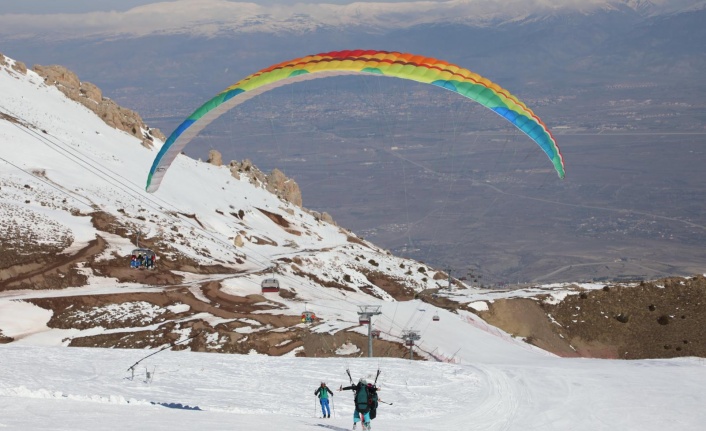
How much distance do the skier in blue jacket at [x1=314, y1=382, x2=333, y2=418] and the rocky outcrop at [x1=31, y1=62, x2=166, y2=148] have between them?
299 ft

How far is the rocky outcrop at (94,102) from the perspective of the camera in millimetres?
113312

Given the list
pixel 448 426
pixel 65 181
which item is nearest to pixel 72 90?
pixel 65 181

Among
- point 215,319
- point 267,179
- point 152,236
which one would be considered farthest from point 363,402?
point 267,179

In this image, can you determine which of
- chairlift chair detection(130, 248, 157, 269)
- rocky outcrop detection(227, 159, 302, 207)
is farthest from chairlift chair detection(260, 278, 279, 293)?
rocky outcrop detection(227, 159, 302, 207)

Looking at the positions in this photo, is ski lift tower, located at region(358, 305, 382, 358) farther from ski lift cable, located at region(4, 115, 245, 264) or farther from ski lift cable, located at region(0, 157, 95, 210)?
ski lift cable, located at region(4, 115, 245, 264)

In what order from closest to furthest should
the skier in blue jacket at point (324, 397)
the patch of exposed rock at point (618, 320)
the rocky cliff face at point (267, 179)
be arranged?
1. the skier in blue jacket at point (324, 397)
2. the patch of exposed rock at point (618, 320)
3. the rocky cliff face at point (267, 179)

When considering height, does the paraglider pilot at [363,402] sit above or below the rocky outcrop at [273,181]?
below

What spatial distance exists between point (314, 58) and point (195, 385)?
37.9 feet

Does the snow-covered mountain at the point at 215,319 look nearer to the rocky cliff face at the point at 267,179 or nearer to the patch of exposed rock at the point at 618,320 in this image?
the rocky cliff face at the point at 267,179

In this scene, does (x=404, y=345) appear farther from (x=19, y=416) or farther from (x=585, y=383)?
(x=19, y=416)

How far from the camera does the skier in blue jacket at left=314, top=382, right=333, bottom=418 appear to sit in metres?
24.4

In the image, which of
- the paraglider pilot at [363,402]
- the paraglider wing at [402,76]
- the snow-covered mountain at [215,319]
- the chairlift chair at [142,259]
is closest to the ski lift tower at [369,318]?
the snow-covered mountain at [215,319]

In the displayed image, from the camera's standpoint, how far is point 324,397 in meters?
24.4

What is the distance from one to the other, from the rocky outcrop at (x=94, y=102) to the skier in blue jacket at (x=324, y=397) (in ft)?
299
